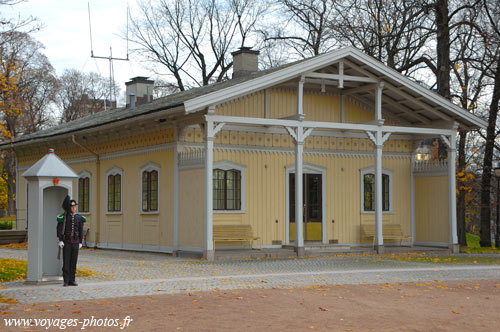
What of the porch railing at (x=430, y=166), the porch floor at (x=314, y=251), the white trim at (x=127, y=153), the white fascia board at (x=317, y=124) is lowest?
the porch floor at (x=314, y=251)

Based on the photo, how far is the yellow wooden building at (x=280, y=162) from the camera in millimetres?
20672

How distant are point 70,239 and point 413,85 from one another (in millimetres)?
12618

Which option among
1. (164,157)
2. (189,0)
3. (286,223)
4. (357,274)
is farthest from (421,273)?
(189,0)

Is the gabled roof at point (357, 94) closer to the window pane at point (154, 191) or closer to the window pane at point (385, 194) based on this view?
the window pane at point (154, 191)

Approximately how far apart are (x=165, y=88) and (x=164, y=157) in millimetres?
26355

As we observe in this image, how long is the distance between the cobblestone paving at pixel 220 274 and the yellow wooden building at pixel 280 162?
1.58 meters

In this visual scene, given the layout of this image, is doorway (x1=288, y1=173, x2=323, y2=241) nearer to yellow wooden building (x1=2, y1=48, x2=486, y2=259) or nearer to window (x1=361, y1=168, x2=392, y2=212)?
yellow wooden building (x1=2, y1=48, x2=486, y2=259)

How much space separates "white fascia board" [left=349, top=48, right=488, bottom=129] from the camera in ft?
70.4

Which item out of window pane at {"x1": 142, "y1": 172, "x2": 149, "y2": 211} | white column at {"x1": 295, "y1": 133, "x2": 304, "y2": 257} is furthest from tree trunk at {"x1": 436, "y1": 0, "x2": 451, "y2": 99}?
window pane at {"x1": 142, "y1": 172, "x2": 149, "y2": 211}

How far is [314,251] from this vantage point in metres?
22.2

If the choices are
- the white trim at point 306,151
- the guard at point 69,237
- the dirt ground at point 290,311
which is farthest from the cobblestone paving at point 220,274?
the white trim at point 306,151

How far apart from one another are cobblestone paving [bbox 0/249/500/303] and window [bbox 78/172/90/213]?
5.28m

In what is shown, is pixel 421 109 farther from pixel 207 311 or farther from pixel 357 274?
pixel 207 311

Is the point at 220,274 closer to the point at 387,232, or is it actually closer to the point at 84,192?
the point at 387,232
